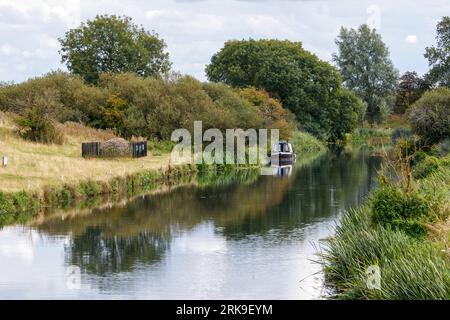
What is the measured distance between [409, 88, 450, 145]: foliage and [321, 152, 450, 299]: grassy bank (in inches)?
1199

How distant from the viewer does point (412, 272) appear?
1301cm

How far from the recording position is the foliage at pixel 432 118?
5016 centimetres

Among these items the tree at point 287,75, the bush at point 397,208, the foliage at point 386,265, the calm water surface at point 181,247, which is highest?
the tree at point 287,75

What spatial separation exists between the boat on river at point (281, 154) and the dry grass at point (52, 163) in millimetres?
9855

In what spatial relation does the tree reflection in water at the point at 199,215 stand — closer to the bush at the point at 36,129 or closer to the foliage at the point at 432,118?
the bush at the point at 36,129

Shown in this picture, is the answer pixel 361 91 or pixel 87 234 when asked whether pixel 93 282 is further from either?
pixel 361 91

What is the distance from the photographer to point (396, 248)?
15.3m

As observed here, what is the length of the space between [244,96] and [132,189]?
35.2m

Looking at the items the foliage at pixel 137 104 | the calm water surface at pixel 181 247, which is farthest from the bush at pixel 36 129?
the calm water surface at pixel 181 247

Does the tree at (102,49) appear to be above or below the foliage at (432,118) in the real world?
above

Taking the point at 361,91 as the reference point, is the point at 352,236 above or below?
below

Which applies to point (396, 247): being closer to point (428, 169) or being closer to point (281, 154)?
point (428, 169)
